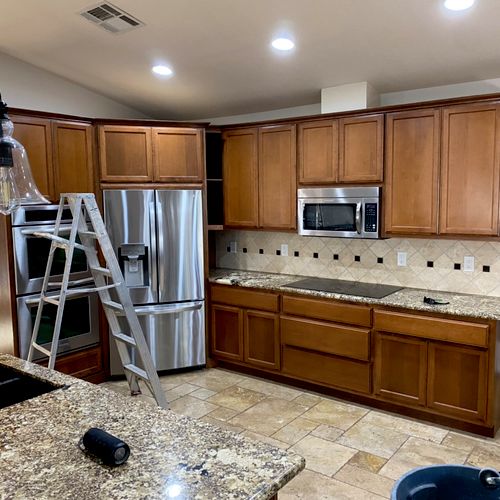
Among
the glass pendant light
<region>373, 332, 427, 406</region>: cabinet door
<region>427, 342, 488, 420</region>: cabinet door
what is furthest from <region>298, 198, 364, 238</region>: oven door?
the glass pendant light

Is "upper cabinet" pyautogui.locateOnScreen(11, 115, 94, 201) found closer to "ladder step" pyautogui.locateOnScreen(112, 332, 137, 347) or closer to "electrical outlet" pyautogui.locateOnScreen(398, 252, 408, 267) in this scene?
"ladder step" pyautogui.locateOnScreen(112, 332, 137, 347)

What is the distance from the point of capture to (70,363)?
13.2 feet

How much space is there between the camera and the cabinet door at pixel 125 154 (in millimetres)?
4141

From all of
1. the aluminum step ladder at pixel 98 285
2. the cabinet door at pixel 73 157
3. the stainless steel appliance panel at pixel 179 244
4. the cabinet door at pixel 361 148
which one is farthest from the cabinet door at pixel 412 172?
the cabinet door at pixel 73 157

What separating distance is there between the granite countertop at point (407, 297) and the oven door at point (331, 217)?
1.70ft

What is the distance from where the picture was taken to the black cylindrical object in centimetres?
126

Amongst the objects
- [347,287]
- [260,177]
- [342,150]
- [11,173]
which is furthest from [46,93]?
[347,287]

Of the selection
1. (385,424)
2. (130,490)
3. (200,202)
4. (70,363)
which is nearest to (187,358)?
(70,363)

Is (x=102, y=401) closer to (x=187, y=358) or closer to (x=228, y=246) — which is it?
(x=187, y=358)

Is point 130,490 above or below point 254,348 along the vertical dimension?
above

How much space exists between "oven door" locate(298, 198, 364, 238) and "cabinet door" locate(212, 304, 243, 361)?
103cm

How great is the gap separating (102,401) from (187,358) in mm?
2850

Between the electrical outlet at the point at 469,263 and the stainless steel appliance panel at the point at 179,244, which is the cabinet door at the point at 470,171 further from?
the stainless steel appliance panel at the point at 179,244

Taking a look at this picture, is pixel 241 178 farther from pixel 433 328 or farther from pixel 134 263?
pixel 433 328
